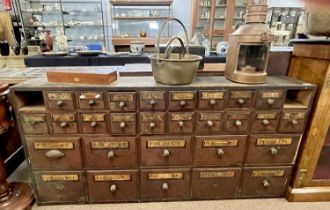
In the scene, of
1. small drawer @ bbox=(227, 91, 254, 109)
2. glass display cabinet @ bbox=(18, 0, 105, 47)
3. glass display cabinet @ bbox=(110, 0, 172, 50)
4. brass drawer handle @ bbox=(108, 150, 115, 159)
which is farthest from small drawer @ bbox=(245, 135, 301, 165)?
glass display cabinet @ bbox=(18, 0, 105, 47)

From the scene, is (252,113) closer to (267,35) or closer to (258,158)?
(258,158)

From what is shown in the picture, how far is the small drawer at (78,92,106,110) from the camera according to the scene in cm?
106

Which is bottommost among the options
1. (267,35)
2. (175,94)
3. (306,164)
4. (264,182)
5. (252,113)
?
(264,182)

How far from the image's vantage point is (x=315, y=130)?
1227mm

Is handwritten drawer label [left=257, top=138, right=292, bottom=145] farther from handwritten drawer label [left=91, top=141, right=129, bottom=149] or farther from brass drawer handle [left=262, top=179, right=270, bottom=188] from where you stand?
handwritten drawer label [left=91, top=141, right=129, bottom=149]

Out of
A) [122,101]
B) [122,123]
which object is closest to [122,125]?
[122,123]

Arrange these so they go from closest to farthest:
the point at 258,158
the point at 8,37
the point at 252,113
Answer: the point at 252,113, the point at 258,158, the point at 8,37

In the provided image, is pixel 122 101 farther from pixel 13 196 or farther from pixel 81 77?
pixel 13 196

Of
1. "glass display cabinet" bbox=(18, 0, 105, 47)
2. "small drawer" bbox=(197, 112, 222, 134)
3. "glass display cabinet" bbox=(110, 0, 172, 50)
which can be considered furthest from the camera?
"glass display cabinet" bbox=(110, 0, 172, 50)

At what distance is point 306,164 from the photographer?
4.26 ft

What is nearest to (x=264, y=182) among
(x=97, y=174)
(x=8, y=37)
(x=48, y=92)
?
(x=97, y=174)

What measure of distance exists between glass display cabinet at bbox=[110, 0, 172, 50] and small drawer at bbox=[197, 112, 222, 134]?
12.1ft

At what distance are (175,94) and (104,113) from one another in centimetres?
40

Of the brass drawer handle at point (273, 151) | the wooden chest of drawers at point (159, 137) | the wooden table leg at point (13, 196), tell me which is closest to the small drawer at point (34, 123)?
the wooden chest of drawers at point (159, 137)
